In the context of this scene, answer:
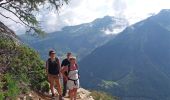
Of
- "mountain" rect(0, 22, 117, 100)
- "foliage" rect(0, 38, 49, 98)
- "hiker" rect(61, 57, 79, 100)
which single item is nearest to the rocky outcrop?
"mountain" rect(0, 22, 117, 100)

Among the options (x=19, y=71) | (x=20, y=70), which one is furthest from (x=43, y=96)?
(x=19, y=71)

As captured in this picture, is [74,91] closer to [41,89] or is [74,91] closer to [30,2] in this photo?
[41,89]

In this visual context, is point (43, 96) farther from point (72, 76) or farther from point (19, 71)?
point (72, 76)

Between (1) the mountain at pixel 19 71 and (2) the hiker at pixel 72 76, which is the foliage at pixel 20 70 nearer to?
(1) the mountain at pixel 19 71

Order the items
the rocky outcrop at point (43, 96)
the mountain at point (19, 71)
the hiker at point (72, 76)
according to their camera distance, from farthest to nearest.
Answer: the hiker at point (72, 76) < the rocky outcrop at point (43, 96) < the mountain at point (19, 71)

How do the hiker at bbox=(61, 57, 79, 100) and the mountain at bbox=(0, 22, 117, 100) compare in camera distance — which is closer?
the mountain at bbox=(0, 22, 117, 100)

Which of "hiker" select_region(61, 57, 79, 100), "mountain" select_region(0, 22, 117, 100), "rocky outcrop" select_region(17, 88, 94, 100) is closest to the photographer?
"mountain" select_region(0, 22, 117, 100)

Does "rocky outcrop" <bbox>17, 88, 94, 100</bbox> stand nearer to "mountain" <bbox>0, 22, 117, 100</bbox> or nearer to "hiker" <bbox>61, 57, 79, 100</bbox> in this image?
"mountain" <bbox>0, 22, 117, 100</bbox>

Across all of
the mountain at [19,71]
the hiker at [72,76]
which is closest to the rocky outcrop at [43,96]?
the mountain at [19,71]

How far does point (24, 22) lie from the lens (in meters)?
19.2

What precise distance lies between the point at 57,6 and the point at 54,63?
2453mm

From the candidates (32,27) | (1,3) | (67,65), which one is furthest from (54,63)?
(1,3)

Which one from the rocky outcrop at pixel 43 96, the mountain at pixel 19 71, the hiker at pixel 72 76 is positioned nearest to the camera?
the mountain at pixel 19 71

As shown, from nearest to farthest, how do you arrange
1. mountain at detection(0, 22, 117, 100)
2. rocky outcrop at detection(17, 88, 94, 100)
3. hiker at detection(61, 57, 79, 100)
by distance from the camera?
1. mountain at detection(0, 22, 117, 100)
2. rocky outcrop at detection(17, 88, 94, 100)
3. hiker at detection(61, 57, 79, 100)
